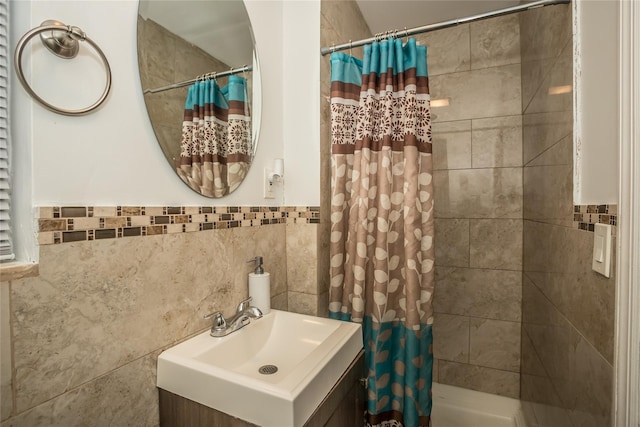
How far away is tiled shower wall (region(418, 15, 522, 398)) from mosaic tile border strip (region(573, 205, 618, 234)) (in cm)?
109

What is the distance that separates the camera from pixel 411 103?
1.24 metres

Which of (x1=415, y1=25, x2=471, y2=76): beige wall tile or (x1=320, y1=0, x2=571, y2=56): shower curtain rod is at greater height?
(x1=415, y1=25, x2=471, y2=76): beige wall tile

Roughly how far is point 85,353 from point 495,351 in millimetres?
2215

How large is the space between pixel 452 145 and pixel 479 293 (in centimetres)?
105

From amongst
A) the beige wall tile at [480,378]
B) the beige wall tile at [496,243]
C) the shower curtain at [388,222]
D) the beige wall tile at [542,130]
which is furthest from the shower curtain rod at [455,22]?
the beige wall tile at [480,378]

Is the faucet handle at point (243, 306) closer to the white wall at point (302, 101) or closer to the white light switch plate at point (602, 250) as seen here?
the white wall at point (302, 101)

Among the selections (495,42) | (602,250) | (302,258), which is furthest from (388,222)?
(495,42)

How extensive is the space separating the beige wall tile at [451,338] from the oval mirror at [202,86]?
1.74 m

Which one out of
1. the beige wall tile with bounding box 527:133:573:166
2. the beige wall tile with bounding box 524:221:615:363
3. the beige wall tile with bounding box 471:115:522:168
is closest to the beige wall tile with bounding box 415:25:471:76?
the beige wall tile with bounding box 471:115:522:168

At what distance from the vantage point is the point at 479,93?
6.38ft

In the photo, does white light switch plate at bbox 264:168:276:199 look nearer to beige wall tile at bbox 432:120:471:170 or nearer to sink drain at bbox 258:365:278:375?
sink drain at bbox 258:365:278:375

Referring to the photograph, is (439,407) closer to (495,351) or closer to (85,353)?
(495,351)

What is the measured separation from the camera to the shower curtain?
4.06 feet

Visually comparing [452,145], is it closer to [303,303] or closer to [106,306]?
[303,303]
